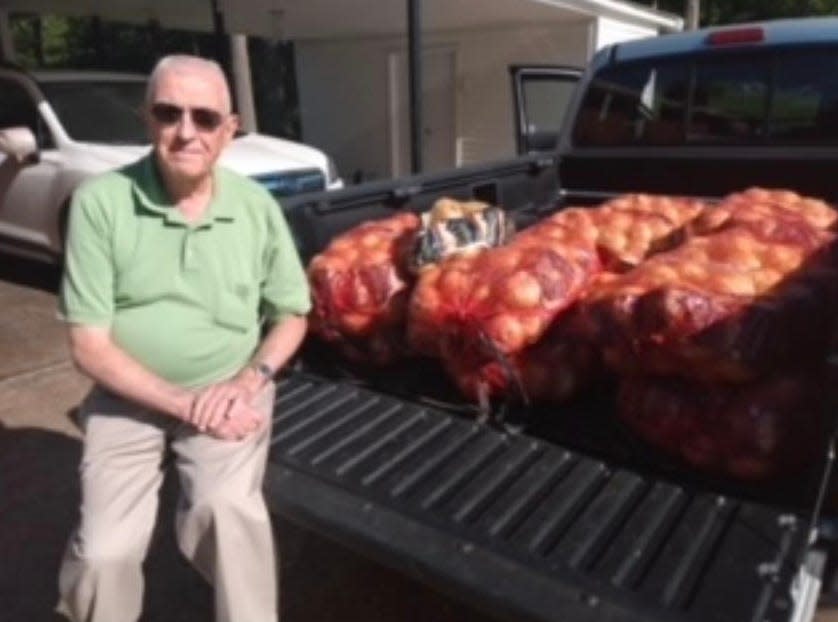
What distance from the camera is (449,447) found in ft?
7.44

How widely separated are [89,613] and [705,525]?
1.57m

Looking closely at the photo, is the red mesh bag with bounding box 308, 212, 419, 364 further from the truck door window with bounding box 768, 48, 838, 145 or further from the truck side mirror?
the truck side mirror

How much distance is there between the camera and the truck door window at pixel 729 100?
13.2 feet

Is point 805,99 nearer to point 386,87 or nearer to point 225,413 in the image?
point 225,413

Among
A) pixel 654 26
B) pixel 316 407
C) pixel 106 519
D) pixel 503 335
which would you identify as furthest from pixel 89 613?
pixel 654 26

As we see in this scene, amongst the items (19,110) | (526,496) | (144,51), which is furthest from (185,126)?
(144,51)

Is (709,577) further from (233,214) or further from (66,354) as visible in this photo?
(66,354)

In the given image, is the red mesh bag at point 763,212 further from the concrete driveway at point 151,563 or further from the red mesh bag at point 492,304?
the concrete driveway at point 151,563

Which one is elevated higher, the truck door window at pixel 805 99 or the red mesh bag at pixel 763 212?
the truck door window at pixel 805 99

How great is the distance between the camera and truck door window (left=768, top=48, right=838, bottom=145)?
3.77m

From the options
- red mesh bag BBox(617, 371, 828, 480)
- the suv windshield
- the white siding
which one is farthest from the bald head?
the white siding

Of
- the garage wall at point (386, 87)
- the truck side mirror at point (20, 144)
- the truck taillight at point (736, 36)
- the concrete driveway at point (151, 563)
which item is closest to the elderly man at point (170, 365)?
the concrete driveway at point (151, 563)

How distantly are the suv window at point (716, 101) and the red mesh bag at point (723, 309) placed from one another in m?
1.79

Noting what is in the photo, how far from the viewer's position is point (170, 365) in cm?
239
